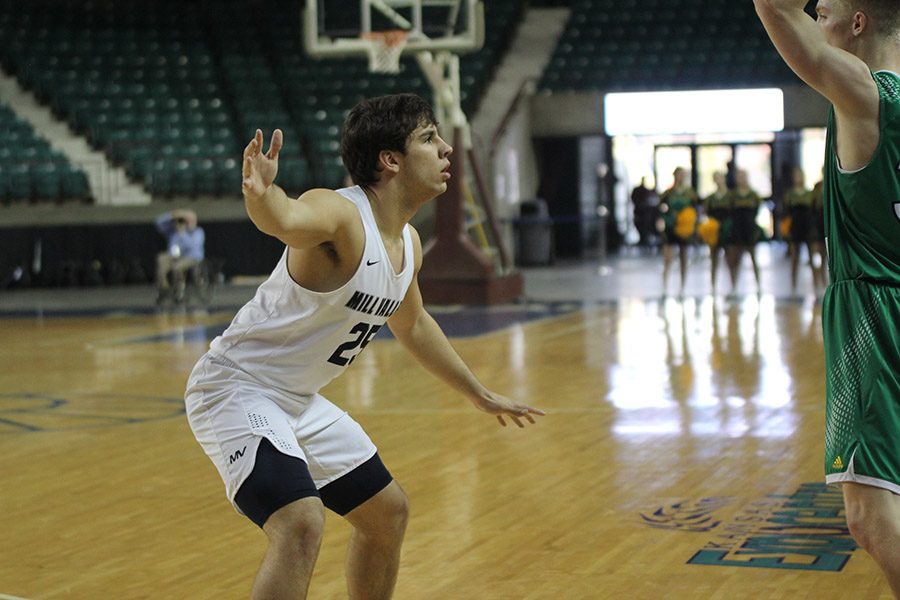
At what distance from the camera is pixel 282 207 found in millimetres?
3123

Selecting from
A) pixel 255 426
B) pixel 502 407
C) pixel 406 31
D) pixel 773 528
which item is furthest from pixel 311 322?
pixel 406 31

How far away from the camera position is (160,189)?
75.7 ft

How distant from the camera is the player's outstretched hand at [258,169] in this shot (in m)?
3.09

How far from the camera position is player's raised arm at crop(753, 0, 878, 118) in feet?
9.83

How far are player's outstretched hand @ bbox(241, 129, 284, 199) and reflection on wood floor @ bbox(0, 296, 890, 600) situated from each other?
1.96 metres

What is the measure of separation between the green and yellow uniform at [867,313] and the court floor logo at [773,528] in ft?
5.91

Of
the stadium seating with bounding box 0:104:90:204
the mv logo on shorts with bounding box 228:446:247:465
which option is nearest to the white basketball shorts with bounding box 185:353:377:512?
the mv logo on shorts with bounding box 228:446:247:465


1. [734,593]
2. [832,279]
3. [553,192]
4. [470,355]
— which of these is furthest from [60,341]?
[553,192]

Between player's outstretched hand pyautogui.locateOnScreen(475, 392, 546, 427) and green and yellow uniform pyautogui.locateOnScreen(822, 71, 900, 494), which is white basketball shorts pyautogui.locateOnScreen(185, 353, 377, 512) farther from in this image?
green and yellow uniform pyautogui.locateOnScreen(822, 71, 900, 494)

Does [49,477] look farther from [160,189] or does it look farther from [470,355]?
[160,189]

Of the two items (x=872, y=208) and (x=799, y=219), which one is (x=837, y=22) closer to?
(x=872, y=208)

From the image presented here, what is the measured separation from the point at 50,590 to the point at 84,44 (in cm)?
2301

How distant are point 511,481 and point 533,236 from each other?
20428 mm

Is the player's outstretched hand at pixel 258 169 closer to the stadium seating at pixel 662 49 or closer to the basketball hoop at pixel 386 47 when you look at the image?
the basketball hoop at pixel 386 47
